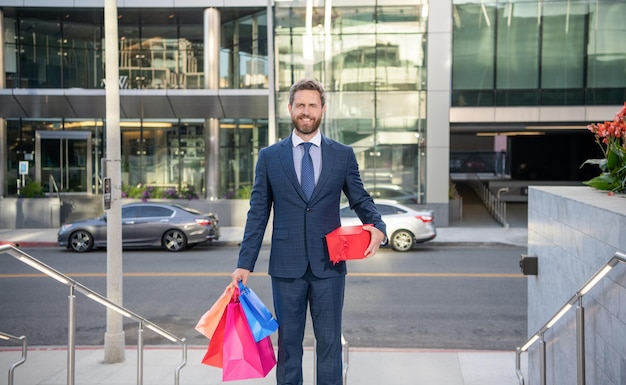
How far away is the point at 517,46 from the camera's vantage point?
1107 inches

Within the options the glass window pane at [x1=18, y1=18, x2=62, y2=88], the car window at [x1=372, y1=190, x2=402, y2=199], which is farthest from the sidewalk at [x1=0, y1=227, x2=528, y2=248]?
the glass window pane at [x1=18, y1=18, x2=62, y2=88]

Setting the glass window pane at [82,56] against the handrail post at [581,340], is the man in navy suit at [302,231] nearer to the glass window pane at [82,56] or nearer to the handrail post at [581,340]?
the handrail post at [581,340]

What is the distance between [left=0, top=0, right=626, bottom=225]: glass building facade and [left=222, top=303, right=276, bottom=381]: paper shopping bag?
68.0 ft

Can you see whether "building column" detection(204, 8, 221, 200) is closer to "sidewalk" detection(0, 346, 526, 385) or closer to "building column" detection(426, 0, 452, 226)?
"building column" detection(426, 0, 452, 226)

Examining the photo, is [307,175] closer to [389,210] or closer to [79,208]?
[389,210]

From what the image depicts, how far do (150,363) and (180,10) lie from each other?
22.7 meters

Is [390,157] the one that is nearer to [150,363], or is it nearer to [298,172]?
[150,363]

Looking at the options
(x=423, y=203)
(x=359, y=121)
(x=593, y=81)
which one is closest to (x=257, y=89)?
(x=359, y=121)

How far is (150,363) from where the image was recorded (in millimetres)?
9055

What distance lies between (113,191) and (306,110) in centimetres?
537

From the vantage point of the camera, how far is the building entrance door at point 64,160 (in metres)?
31.0

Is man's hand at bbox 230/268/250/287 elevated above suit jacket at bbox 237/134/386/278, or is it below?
below

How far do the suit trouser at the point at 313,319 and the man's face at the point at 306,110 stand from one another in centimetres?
89

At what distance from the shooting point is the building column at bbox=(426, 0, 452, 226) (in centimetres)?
2720
